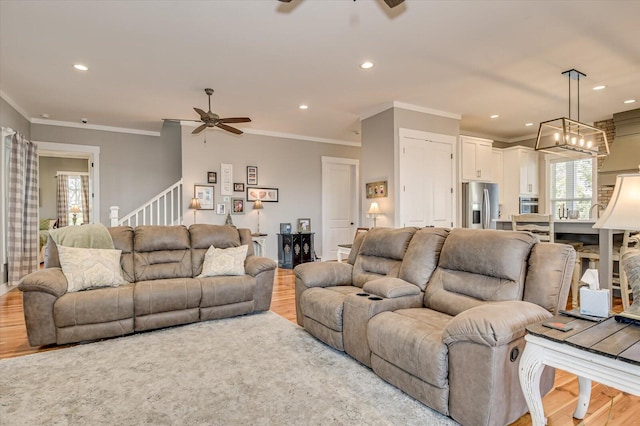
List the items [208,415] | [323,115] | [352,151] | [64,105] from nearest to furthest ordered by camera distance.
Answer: [208,415] → [64,105] → [323,115] → [352,151]

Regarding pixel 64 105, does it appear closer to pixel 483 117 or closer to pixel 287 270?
pixel 287 270

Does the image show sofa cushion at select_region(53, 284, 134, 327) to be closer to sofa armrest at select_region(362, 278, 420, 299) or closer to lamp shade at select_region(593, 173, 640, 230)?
sofa armrest at select_region(362, 278, 420, 299)

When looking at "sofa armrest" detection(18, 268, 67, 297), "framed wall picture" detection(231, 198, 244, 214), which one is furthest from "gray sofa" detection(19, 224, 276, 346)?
"framed wall picture" detection(231, 198, 244, 214)

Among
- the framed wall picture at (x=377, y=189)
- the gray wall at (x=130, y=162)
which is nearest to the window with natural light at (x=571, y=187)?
the framed wall picture at (x=377, y=189)

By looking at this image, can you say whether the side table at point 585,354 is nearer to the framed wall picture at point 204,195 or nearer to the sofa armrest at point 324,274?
the sofa armrest at point 324,274

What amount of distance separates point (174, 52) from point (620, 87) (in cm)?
560

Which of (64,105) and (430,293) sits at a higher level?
(64,105)

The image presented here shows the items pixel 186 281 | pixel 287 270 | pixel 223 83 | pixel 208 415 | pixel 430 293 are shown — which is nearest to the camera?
pixel 208 415

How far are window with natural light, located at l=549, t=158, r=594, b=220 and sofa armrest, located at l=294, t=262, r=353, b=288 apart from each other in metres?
5.48

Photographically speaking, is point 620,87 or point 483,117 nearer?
point 620,87

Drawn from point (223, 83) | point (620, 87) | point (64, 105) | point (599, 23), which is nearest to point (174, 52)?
point (223, 83)

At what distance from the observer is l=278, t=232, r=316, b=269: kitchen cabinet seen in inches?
270

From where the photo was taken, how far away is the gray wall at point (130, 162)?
6598mm

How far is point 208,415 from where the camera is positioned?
189cm
